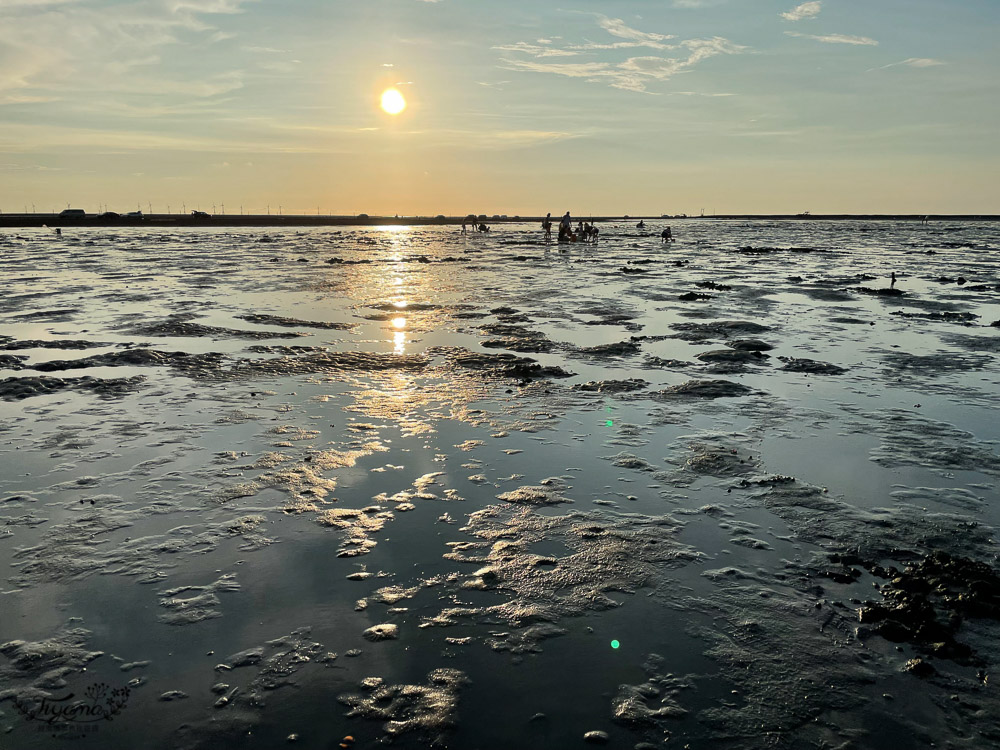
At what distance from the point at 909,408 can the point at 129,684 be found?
12.1m

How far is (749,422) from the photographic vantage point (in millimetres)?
10242

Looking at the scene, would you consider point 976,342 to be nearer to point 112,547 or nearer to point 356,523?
point 356,523

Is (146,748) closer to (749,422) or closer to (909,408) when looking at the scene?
(749,422)

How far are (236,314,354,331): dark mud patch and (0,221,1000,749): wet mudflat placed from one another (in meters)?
4.59

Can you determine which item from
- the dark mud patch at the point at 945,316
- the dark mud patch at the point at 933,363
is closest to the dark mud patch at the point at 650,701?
the dark mud patch at the point at 933,363

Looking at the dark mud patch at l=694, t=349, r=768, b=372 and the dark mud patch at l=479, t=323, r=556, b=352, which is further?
the dark mud patch at l=479, t=323, r=556, b=352

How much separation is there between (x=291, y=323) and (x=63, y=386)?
→ 26.3 ft

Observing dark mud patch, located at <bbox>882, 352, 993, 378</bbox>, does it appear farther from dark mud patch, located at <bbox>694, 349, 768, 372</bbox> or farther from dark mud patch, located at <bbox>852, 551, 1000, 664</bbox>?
dark mud patch, located at <bbox>852, 551, 1000, 664</bbox>

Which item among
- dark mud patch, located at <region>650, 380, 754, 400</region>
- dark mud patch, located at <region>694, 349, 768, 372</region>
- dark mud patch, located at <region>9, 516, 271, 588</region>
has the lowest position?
dark mud patch, located at <region>9, 516, 271, 588</region>

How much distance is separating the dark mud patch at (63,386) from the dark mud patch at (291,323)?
6.79m

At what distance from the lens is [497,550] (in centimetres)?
610

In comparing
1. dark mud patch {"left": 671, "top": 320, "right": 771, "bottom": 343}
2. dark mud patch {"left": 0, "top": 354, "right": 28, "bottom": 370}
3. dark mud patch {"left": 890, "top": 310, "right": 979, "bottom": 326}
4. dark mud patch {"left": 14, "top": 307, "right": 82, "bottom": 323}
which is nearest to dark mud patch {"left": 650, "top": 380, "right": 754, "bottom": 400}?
dark mud patch {"left": 671, "top": 320, "right": 771, "bottom": 343}

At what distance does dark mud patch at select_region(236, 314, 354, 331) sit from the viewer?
19.2 metres

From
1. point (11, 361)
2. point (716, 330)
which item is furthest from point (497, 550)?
point (716, 330)
